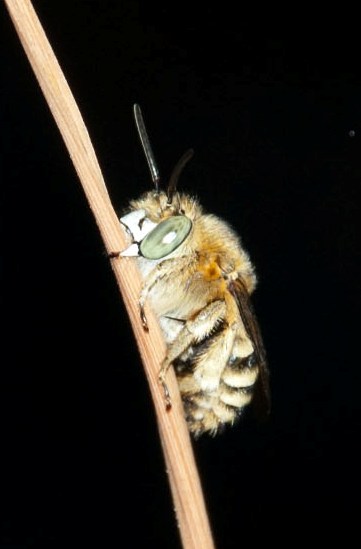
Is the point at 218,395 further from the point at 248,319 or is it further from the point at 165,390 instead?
the point at 165,390

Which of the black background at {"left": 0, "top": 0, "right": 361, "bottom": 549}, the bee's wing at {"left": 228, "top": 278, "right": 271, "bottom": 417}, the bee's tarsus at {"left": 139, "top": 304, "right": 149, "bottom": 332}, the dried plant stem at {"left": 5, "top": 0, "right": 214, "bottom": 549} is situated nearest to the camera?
the dried plant stem at {"left": 5, "top": 0, "right": 214, "bottom": 549}

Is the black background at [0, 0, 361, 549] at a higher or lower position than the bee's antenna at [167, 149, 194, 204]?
higher

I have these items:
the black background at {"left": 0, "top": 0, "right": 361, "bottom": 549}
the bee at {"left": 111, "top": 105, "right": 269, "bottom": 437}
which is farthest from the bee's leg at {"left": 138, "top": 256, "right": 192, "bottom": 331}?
the black background at {"left": 0, "top": 0, "right": 361, "bottom": 549}

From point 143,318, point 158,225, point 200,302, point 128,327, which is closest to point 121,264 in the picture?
point 143,318

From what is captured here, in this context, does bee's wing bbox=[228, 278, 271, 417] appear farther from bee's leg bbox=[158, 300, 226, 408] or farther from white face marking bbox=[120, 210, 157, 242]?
white face marking bbox=[120, 210, 157, 242]

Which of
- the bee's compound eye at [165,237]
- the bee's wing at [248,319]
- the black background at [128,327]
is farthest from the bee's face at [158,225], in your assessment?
the black background at [128,327]

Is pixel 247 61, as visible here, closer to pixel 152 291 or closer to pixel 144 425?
pixel 144 425

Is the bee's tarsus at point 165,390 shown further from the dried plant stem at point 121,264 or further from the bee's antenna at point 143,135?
the bee's antenna at point 143,135
